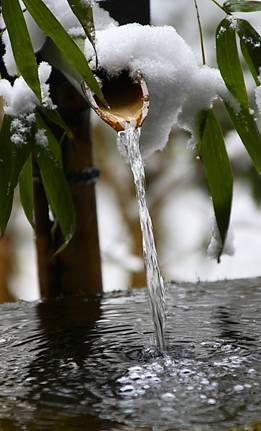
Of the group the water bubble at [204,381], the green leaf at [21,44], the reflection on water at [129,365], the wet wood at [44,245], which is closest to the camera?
the reflection on water at [129,365]

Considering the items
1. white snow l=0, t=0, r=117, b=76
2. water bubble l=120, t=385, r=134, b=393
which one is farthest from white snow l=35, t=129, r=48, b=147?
water bubble l=120, t=385, r=134, b=393

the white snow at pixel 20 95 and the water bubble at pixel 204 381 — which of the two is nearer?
the water bubble at pixel 204 381

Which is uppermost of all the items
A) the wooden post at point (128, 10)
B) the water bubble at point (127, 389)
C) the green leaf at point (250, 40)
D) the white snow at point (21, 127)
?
the wooden post at point (128, 10)

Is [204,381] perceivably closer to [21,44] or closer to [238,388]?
[238,388]

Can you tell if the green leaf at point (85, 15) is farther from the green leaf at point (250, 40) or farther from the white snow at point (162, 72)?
the green leaf at point (250, 40)

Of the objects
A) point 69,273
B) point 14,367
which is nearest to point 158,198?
point 69,273

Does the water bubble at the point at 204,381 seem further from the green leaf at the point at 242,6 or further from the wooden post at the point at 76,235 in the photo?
the wooden post at the point at 76,235

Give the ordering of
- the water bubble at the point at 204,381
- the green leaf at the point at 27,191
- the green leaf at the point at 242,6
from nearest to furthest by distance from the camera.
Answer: the water bubble at the point at 204,381 → the green leaf at the point at 242,6 → the green leaf at the point at 27,191

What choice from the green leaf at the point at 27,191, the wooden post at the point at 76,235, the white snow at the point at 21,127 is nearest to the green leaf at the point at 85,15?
the white snow at the point at 21,127

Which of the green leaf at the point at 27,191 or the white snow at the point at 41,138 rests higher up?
the white snow at the point at 41,138
